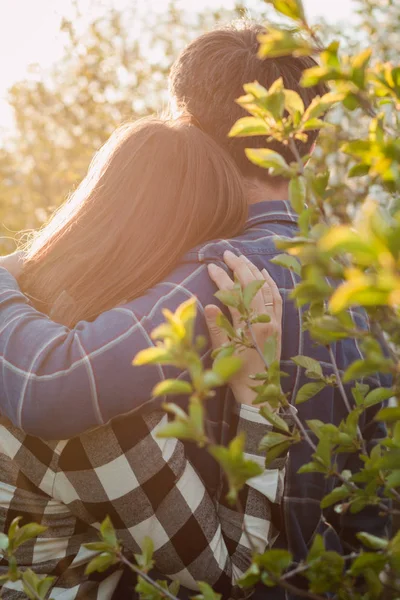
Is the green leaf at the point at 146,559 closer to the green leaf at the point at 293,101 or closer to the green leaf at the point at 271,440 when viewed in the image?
the green leaf at the point at 271,440

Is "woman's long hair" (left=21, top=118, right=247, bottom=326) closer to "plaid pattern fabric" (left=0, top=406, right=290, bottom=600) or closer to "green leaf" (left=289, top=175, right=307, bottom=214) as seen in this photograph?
"plaid pattern fabric" (left=0, top=406, right=290, bottom=600)

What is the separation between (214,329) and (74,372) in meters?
0.37

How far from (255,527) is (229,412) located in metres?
0.31

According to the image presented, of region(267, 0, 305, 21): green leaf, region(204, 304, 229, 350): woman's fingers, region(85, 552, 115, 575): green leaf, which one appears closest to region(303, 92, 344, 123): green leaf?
region(267, 0, 305, 21): green leaf

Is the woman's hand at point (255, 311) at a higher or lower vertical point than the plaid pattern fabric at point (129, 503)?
higher

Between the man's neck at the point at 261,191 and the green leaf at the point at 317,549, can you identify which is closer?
the green leaf at the point at 317,549

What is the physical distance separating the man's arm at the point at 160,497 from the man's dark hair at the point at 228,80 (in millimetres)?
920

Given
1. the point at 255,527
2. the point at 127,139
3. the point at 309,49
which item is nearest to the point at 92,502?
the point at 255,527

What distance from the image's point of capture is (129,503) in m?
1.67

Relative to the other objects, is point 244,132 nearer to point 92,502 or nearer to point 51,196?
point 92,502

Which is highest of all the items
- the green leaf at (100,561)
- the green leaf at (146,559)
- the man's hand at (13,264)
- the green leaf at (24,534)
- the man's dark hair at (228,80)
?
the man's dark hair at (228,80)

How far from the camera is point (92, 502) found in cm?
168

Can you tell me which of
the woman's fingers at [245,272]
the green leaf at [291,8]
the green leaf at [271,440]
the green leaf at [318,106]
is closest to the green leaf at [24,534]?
the green leaf at [271,440]

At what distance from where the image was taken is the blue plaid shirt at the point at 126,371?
1.51 m
